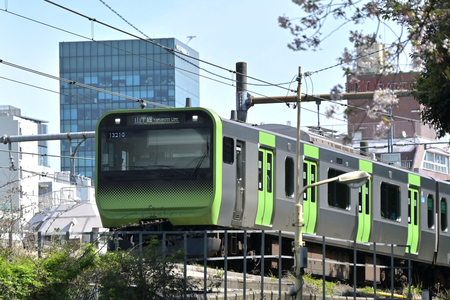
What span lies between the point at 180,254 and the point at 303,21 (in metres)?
5.98

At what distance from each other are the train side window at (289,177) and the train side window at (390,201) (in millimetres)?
4632

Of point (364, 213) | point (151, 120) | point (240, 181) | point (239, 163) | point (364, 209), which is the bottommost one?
point (364, 213)

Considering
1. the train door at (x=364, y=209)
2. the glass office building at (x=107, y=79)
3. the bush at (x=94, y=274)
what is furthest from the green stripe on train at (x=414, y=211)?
the glass office building at (x=107, y=79)

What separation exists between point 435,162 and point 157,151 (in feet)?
197

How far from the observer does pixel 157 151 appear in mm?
17750

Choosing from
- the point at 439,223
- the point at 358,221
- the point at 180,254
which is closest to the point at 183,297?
the point at 180,254

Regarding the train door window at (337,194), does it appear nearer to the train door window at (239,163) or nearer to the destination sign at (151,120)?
the train door window at (239,163)

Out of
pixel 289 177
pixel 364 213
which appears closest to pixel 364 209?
pixel 364 213

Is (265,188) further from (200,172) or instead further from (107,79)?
(107,79)

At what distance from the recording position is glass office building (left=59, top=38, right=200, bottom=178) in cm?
12406

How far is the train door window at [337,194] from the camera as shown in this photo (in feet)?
71.2

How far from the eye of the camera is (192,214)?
17312 millimetres

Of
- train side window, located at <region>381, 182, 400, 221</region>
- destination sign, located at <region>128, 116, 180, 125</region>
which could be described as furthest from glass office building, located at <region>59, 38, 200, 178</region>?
destination sign, located at <region>128, 116, 180, 125</region>

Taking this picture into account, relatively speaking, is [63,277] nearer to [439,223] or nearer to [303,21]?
[303,21]
